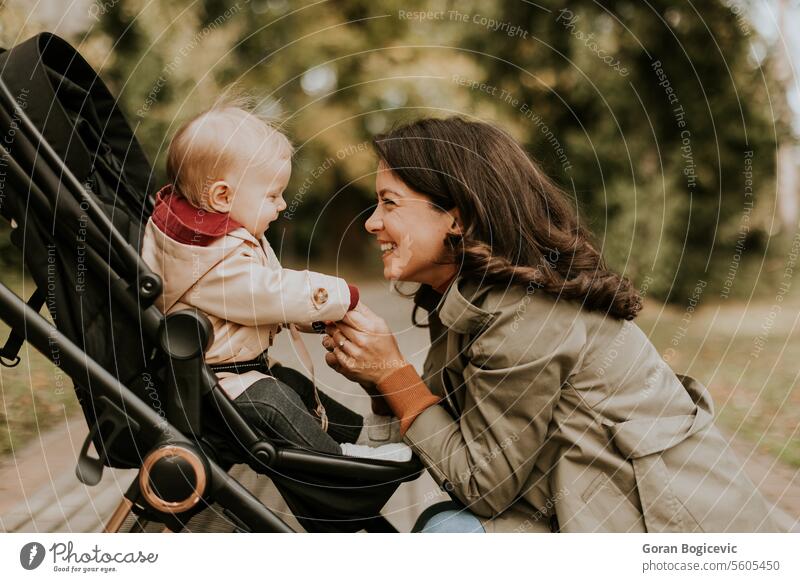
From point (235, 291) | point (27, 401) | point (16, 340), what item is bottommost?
point (27, 401)

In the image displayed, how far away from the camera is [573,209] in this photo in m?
2.14

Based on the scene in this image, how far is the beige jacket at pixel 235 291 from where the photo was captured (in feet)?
6.27

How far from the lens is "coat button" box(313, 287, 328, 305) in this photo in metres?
1.97

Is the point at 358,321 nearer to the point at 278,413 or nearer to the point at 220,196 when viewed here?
the point at 278,413

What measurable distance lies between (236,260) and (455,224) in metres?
0.55

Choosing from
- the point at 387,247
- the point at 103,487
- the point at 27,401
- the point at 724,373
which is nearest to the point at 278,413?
the point at 387,247

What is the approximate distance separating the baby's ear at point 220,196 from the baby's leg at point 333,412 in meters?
0.49

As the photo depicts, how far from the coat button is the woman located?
120mm

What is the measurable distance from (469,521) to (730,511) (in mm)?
652

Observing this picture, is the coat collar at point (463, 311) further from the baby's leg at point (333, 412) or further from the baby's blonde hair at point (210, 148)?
the baby's blonde hair at point (210, 148)

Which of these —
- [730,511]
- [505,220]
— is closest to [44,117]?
[505,220]

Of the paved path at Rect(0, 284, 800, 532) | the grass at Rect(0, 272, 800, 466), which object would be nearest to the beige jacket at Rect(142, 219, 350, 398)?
the paved path at Rect(0, 284, 800, 532)
